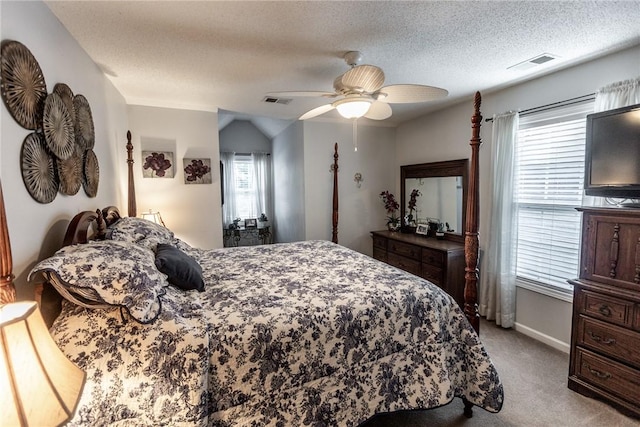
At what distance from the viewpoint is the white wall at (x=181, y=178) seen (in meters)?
3.53

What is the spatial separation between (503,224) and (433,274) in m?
0.89

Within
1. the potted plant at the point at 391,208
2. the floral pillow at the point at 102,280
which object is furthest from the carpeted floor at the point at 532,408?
the potted plant at the point at 391,208

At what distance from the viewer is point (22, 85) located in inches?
54.9

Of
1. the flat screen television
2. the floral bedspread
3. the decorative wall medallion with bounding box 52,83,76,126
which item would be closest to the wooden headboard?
the floral bedspread

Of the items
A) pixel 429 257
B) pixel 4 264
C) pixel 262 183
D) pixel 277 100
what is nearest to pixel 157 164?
pixel 277 100

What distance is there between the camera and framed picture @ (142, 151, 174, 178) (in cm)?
356

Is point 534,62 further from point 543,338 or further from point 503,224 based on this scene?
point 543,338

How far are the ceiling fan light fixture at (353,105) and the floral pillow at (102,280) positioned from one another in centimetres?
165

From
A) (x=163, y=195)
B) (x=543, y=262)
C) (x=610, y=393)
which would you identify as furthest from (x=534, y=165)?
(x=163, y=195)

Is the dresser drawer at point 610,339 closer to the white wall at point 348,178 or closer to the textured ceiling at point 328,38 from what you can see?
the textured ceiling at point 328,38

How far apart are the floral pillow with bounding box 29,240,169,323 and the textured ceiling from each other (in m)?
1.38

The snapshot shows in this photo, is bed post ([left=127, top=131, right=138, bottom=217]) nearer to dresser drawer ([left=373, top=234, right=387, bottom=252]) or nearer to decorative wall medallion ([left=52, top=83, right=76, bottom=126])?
decorative wall medallion ([left=52, top=83, right=76, bottom=126])

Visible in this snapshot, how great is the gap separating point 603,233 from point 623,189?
31 cm

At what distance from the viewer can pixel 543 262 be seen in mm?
2842
